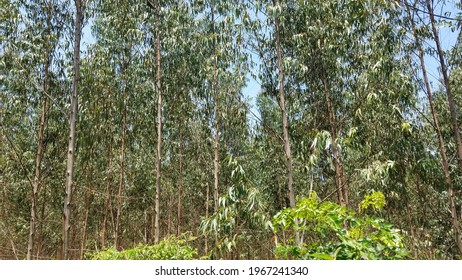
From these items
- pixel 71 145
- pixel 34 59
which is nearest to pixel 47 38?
pixel 34 59

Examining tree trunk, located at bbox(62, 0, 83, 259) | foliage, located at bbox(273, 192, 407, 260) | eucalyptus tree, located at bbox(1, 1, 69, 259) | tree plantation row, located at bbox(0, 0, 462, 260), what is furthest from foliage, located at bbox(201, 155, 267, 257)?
eucalyptus tree, located at bbox(1, 1, 69, 259)

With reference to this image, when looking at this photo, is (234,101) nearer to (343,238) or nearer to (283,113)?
(283,113)

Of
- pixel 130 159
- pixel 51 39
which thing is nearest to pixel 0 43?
pixel 51 39

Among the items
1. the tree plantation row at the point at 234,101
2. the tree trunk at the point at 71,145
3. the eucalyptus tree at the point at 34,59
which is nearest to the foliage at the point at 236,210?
the tree plantation row at the point at 234,101

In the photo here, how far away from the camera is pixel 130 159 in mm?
12453

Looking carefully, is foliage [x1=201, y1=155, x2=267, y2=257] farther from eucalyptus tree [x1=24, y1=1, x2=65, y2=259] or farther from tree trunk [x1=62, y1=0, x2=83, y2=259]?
eucalyptus tree [x1=24, y1=1, x2=65, y2=259]

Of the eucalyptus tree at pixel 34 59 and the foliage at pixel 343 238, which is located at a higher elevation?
the eucalyptus tree at pixel 34 59

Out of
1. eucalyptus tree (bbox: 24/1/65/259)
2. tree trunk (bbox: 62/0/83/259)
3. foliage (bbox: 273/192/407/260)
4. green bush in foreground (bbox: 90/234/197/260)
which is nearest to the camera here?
foliage (bbox: 273/192/407/260)

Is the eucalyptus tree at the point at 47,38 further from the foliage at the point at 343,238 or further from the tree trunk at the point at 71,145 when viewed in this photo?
the foliage at the point at 343,238

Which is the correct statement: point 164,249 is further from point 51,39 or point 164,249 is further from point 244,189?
point 51,39

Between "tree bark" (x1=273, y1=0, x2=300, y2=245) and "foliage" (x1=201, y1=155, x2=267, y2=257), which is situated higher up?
"tree bark" (x1=273, y1=0, x2=300, y2=245)

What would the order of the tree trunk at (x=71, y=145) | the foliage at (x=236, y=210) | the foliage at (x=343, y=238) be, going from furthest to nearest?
the foliage at (x=236, y=210) → the tree trunk at (x=71, y=145) → the foliage at (x=343, y=238)

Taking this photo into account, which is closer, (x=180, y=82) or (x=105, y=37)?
(x=180, y=82)

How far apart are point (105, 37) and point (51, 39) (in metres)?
2.94
